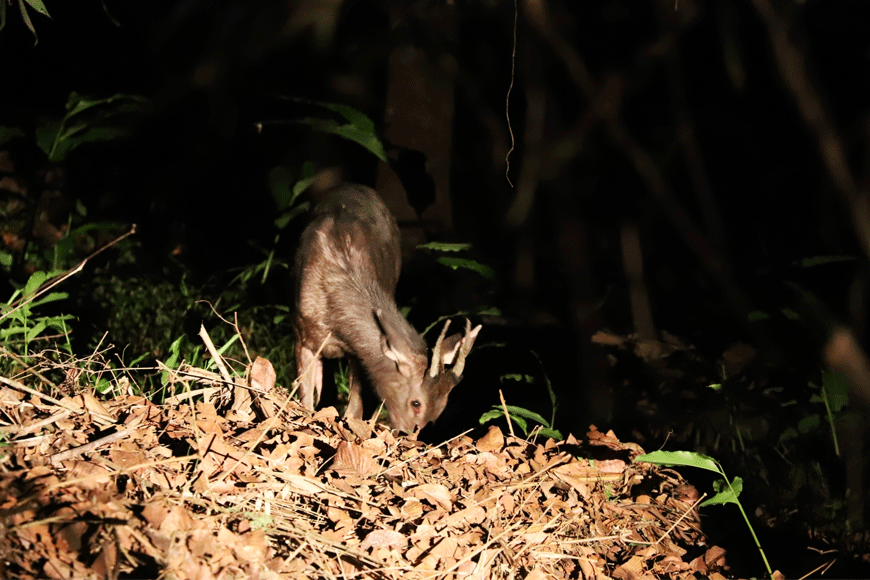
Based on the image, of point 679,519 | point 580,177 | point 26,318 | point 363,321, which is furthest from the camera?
point 580,177

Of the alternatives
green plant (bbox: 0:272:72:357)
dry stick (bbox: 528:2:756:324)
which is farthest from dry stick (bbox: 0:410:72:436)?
dry stick (bbox: 528:2:756:324)

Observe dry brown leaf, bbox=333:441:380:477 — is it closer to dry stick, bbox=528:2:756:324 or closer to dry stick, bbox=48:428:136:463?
dry stick, bbox=48:428:136:463

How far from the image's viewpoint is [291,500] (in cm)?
269

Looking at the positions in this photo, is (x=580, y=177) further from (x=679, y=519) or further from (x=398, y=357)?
(x=679, y=519)

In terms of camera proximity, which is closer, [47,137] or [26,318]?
[26,318]

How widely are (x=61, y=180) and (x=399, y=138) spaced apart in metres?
4.73

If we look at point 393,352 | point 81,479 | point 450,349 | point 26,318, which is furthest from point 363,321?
point 81,479

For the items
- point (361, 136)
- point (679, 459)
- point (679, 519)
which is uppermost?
point (361, 136)

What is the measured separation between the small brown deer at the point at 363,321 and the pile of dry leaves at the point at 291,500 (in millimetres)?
1674

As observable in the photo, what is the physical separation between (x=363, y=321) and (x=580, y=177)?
13.2 feet

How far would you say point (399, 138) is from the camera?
7.34 metres

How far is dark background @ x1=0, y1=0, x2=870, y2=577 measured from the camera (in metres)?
3.84

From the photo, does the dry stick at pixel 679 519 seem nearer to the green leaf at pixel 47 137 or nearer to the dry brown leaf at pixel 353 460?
the dry brown leaf at pixel 353 460

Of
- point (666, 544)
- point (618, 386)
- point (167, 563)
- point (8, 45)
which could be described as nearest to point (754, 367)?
point (618, 386)
